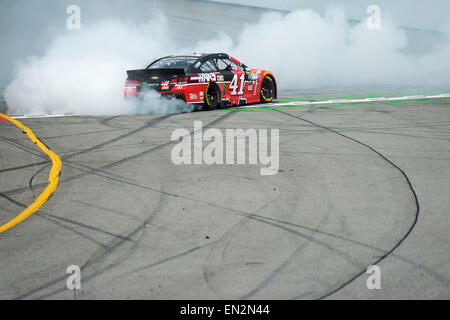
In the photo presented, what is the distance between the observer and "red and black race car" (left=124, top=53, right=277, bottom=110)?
11586 mm

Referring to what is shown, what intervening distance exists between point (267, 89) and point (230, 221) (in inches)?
363

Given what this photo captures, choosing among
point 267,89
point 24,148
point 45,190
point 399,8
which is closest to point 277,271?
point 45,190

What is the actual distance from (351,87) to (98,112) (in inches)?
394

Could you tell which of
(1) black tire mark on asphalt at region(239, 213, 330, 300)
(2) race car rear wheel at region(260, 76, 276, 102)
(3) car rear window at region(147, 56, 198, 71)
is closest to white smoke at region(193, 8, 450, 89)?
(2) race car rear wheel at region(260, 76, 276, 102)

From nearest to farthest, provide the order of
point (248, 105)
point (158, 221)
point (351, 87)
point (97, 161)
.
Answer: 1. point (158, 221)
2. point (97, 161)
3. point (248, 105)
4. point (351, 87)

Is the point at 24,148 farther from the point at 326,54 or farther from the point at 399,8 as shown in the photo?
the point at 399,8

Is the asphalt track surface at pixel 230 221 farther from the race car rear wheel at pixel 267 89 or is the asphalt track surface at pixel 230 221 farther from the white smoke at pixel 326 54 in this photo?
the white smoke at pixel 326 54

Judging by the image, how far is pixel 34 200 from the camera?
6055 millimetres

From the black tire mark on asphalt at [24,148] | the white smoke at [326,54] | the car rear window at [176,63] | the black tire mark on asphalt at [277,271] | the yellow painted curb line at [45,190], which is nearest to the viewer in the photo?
the black tire mark on asphalt at [277,271]

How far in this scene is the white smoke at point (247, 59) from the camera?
13008 millimetres

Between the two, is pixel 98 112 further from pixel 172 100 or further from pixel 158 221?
pixel 158 221

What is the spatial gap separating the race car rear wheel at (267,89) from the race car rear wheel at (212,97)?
1.81 m

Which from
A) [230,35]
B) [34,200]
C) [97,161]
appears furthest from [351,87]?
[34,200]

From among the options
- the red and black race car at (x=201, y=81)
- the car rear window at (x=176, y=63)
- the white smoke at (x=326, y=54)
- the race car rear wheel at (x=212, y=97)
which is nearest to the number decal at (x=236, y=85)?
the red and black race car at (x=201, y=81)
